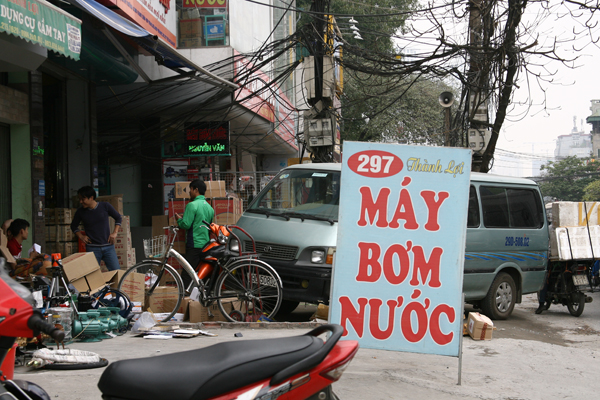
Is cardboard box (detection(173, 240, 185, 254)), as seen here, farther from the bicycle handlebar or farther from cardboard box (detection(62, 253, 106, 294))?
the bicycle handlebar

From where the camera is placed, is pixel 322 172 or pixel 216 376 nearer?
pixel 216 376

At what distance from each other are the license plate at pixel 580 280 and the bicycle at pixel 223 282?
5.34 meters

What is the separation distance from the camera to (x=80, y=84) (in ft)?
36.8

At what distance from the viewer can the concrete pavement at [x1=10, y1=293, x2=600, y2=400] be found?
4.21 metres

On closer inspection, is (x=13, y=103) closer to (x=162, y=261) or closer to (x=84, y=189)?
(x=84, y=189)

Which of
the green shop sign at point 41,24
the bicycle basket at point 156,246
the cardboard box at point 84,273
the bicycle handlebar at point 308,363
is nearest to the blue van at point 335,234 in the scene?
the bicycle basket at point 156,246

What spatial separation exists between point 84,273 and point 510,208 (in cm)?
631

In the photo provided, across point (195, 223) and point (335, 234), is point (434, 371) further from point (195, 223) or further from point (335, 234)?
point (195, 223)

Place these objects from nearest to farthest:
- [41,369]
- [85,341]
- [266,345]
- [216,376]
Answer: [216,376]
[266,345]
[41,369]
[85,341]

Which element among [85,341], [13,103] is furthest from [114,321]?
[13,103]

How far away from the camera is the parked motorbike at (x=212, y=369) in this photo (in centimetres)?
202

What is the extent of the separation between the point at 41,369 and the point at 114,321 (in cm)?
167

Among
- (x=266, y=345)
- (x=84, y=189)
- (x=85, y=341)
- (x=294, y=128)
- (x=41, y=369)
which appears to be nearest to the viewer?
(x=266, y=345)

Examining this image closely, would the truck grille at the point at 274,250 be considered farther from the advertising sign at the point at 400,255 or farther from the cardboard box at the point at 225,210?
the cardboard box at the point at 225,210
